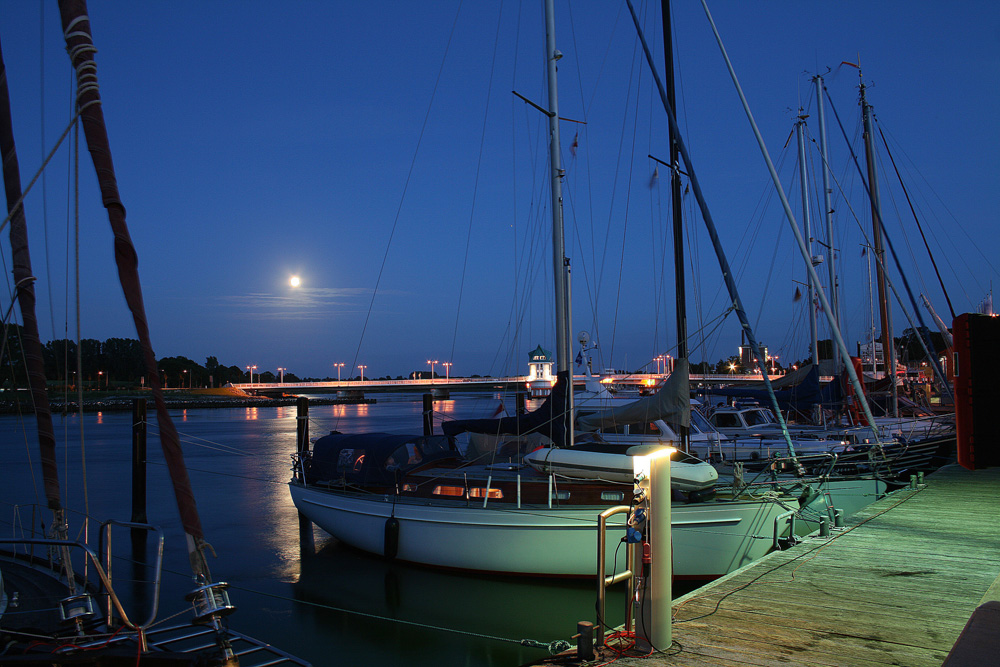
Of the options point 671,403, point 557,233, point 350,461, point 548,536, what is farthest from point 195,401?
point 548,536

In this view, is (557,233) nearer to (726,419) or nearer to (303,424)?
(303,424)

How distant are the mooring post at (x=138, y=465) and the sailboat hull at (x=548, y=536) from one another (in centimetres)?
841

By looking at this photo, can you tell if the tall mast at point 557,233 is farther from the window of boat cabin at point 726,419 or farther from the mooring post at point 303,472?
the window of boat cabin at point 726,419

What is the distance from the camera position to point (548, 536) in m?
10.5

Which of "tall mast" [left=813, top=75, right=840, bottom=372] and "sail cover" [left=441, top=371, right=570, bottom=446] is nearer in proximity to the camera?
"sail cover" [left=441, top=371, right=570, bottom=446]

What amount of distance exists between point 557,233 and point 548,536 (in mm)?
6032

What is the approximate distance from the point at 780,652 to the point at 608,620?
5.76 metres

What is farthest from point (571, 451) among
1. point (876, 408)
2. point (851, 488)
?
point (876, 408)

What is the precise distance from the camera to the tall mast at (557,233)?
43.1ft

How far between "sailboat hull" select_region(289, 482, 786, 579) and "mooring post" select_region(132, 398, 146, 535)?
8.41 metres

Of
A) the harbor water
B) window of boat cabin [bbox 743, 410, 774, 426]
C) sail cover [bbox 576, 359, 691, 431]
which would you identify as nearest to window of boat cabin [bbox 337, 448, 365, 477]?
the harbor water

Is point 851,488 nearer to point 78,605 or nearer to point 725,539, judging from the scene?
point 725,539

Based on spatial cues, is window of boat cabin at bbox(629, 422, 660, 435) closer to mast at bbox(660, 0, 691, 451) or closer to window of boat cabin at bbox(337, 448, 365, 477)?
mast at bbox(660, 0, 691, 451)

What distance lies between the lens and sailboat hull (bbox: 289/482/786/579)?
10031 millimetres
